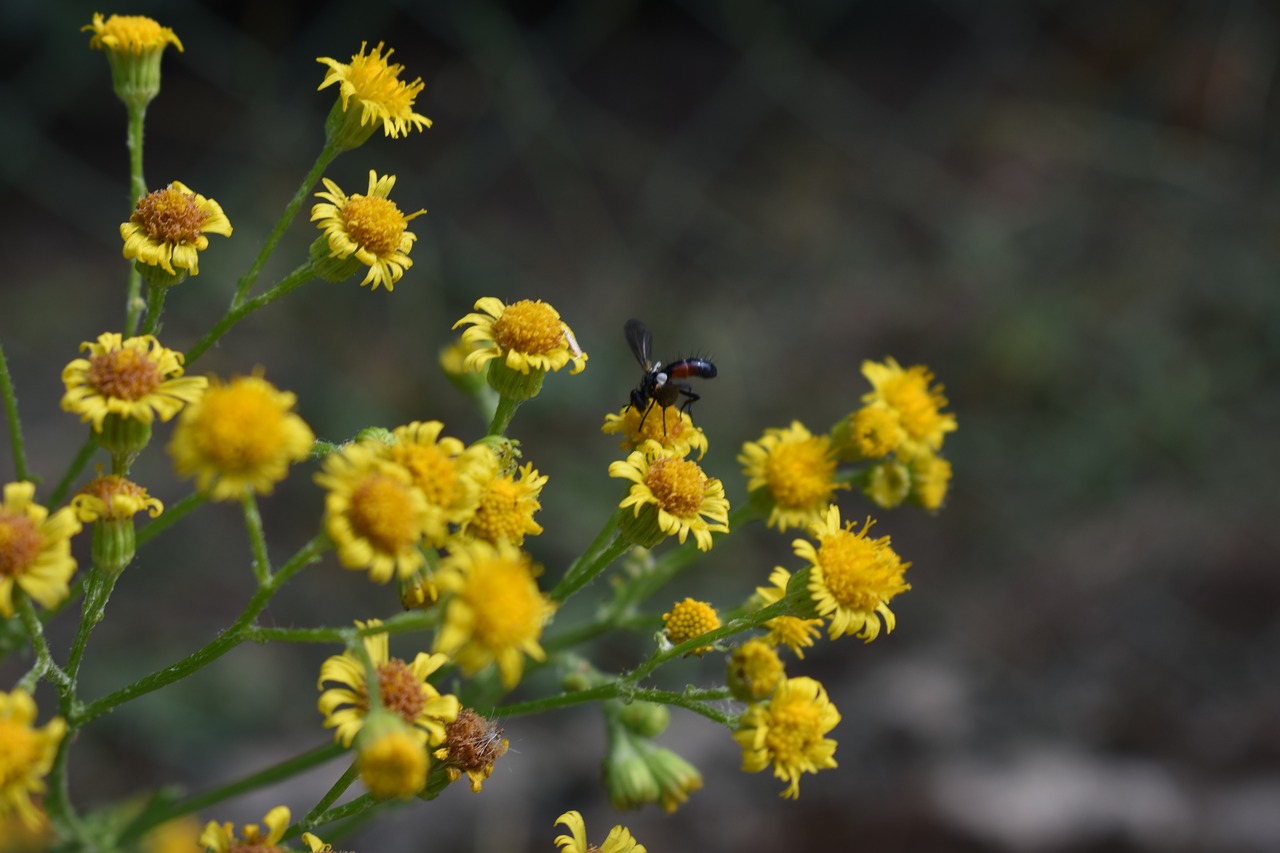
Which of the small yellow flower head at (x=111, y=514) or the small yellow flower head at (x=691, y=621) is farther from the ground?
the small yellow flower head at (x=691, y=621)

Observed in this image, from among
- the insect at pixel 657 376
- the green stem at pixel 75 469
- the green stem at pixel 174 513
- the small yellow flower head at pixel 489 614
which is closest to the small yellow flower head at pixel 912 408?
the insect at pixel 657 376

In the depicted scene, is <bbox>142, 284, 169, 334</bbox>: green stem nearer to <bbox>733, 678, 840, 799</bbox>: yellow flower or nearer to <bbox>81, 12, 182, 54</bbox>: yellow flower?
<bbox>81, 12, 182, 54</bbox>: yellow flower

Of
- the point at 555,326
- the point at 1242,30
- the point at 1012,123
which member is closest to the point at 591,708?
the point at 555,326

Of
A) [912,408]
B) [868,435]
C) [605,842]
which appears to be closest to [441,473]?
[605,842]

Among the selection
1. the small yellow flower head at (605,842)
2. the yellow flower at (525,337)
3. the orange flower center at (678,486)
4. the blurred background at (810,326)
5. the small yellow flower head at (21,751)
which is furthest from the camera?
the blurred background at (810,326)

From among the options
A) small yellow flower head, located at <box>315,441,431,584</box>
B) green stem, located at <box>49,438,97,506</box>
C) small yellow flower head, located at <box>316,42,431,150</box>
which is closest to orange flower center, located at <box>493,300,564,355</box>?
small yellow flower head, located at <box>316,42,431,150</box>

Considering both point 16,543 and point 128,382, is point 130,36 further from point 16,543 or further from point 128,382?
point 16,543

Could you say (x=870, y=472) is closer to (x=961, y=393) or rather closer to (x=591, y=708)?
(x=591, y=708)

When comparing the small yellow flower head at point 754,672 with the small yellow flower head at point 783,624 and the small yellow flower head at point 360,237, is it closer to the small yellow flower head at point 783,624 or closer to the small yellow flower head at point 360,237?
the small yellow flower head at point 783,624
